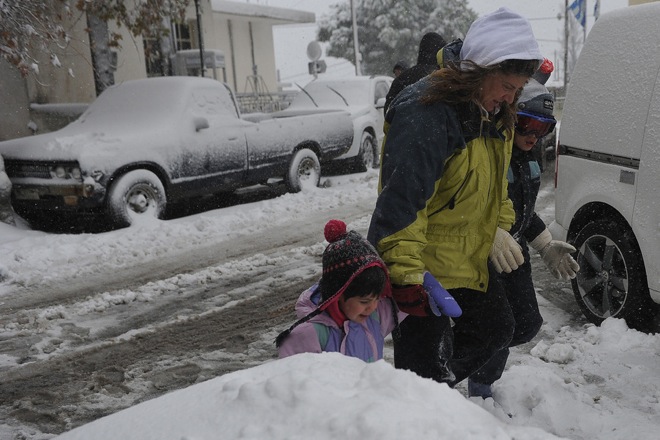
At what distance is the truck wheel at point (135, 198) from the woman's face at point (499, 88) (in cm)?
631

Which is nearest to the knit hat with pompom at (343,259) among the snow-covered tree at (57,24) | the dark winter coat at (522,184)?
the dark winter coat at (522,184)

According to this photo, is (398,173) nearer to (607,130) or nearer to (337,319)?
(337,319)

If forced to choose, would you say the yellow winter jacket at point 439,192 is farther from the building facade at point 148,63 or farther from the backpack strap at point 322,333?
the building facade at point 148,63

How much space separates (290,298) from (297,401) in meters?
4.17

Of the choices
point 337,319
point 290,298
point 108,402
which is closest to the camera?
point 337,319

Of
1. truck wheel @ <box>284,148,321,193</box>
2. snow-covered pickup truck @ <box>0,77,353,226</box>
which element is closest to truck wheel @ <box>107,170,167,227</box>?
snow-covered pickup truck @ <box>0,77,353,226</box>

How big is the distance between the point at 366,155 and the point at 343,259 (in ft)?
34.7

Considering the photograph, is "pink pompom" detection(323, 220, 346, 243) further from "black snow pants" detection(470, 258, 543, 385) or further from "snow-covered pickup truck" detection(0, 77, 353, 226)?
"snow-covered pickup truck" detection(0, 77, 353, 226)

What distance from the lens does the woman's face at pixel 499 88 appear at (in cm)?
253

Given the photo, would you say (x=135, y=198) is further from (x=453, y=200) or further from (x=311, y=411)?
(x=311, y=411)

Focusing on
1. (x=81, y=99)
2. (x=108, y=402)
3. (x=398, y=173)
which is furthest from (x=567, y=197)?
(x=81, y=99)

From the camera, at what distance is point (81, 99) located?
46.1 feet

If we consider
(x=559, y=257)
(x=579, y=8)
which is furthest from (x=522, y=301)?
(x=579, y=8)

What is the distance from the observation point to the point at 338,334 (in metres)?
2.60
